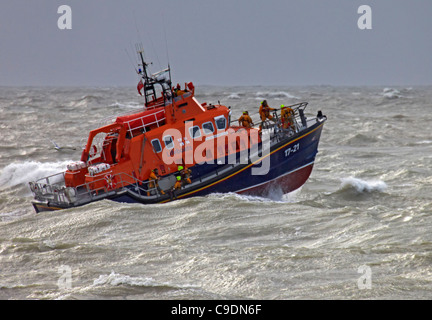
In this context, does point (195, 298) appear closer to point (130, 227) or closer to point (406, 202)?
point (130, 227)

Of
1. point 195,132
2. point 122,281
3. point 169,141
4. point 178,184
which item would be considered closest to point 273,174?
point 195,132

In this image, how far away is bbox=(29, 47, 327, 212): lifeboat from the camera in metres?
14.6

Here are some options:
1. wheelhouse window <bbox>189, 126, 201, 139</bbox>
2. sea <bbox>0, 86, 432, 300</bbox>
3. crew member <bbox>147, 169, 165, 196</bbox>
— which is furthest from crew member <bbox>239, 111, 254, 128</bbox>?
crew member <bbox>147, 169, 165, 196</bbox>

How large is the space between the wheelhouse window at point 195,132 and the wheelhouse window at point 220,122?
569 mm

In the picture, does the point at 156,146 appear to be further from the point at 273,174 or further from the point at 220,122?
the point at 273,174

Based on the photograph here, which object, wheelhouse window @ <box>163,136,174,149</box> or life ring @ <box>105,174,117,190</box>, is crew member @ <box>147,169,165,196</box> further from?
life ring @ <box>105,174,117,190</box>

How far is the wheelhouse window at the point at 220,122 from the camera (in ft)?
50.7

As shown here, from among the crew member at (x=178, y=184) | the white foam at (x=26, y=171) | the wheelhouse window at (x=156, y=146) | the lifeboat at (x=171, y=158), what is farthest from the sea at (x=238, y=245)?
the wheelhouse window at (x=156, y=146)

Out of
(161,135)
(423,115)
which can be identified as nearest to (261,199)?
(161,135)

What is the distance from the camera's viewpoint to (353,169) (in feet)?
68.1

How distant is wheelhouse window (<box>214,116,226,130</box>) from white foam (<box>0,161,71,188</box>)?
8.28 metres

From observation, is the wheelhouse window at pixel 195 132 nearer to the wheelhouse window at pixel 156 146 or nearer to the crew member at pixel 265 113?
the wheelhouse window at pixel 156 146
